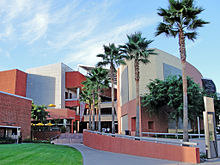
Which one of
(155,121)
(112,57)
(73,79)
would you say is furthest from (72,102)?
(112,57)

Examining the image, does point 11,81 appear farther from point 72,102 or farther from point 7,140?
point 7,140

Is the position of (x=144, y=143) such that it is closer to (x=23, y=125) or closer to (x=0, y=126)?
(x=0, y=126)

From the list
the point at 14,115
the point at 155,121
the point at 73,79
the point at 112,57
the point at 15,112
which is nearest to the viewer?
the point at 112,57

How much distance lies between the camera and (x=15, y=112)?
3238 centimetres

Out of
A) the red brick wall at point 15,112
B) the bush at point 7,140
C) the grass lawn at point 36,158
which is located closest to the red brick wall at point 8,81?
the red brick wall at point 15,112

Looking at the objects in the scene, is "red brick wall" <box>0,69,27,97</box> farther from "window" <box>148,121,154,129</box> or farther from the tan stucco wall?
"window" <box>148,121,154,129</box>

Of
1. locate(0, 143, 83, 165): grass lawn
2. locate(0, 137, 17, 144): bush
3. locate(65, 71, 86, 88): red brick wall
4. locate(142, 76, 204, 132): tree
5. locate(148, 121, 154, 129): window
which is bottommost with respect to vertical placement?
locate(0, 137, 17, 144): bush

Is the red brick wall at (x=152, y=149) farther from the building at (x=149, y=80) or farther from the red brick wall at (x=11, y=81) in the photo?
the red brick wall at (x=11, y=81)

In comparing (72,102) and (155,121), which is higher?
(72,102)

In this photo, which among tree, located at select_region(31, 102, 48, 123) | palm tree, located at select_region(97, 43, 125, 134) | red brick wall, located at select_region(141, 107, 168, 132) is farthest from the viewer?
tree, located at select_region(31, 102, 48, 123)

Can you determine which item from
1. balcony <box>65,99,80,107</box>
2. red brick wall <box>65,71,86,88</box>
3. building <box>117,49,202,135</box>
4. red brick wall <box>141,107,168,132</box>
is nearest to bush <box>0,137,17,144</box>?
building <box>117,49,202,135</box>

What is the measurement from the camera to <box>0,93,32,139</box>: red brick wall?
98.2 ft

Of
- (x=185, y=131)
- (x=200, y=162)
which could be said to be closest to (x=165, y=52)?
(x=185, y=131)

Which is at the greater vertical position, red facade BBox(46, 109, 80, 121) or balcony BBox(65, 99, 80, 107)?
balcony BBox(65, 99, 80, 107)
